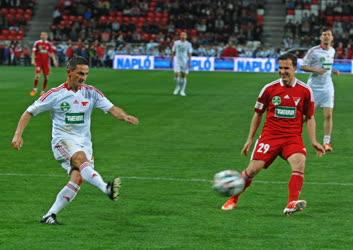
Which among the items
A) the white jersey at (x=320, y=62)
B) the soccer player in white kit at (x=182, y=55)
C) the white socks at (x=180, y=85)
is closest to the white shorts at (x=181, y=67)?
the soccer player in white kit at (x=182, y=55)

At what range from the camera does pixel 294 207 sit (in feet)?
36.3

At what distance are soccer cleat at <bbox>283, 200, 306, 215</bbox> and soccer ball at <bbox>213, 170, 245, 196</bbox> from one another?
646 millimetres

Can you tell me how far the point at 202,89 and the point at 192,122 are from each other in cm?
1304

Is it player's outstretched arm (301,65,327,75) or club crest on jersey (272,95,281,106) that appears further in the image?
player's outstretched arm (301,65,327,75)

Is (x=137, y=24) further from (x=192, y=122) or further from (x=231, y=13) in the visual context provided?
(x=192, y=122)

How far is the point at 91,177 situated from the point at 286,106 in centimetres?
263

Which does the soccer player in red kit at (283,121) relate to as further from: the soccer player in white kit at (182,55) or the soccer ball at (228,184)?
the soccer player in white kit at (182,55)

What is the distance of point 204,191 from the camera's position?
1320 cm

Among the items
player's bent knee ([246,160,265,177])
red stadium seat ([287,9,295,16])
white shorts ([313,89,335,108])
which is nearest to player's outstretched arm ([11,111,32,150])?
player's bent knee ([246,160,265,177])

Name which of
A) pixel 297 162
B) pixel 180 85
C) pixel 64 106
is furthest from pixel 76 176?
pixel 180 85

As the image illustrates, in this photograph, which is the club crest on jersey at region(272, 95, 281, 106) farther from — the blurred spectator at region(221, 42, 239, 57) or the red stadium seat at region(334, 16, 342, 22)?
the red stadium seat at region(334, 16, 342, 22)

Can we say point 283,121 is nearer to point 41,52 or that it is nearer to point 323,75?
point 323,75

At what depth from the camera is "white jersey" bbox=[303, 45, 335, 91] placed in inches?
750

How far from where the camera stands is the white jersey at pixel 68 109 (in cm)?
1092
